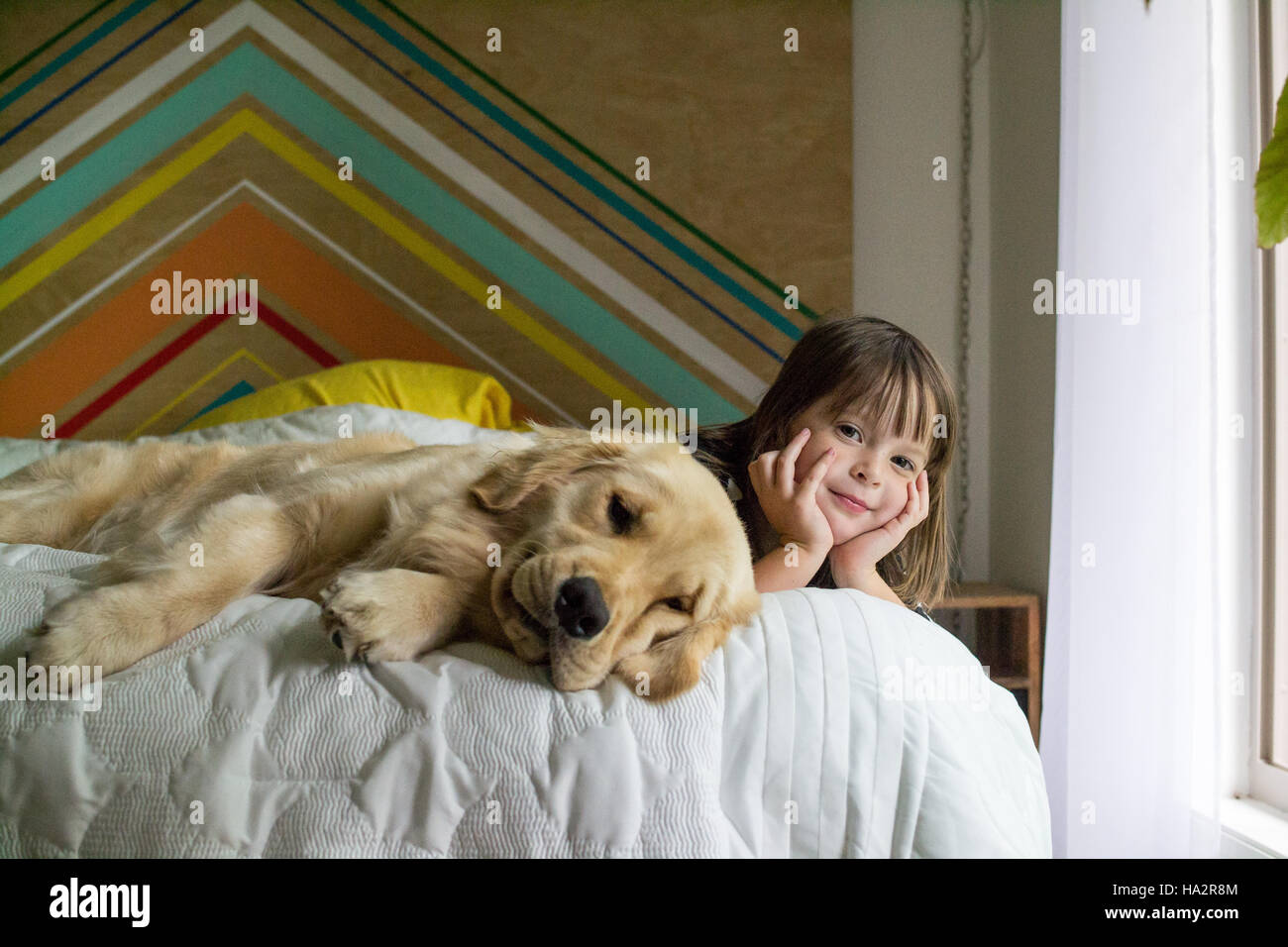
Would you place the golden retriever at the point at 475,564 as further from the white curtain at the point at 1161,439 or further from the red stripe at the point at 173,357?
the red stripe at the point at 173,357

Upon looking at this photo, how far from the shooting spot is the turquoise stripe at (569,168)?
4.05 m

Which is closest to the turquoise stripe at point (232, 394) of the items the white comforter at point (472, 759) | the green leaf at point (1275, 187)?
the white comforter at point (472, 759)

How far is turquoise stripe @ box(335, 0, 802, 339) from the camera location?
4.05m

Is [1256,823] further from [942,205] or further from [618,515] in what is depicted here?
[942,205]

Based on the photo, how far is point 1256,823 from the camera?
7.95 ft

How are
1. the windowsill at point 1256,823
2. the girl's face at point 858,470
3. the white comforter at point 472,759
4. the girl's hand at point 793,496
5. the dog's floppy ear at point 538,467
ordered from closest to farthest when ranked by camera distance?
1. the white comforter at point 472,759
2. the dog's floppy ear at point 538,467
3. the girl's hand at point 793,496
4. the girl's face at point 858,470
5. the windowsill at point 1256,823

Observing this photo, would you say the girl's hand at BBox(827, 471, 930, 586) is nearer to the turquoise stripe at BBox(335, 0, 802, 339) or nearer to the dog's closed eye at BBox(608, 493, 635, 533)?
the dog's closed eye at BBox(608, 493, 635, 533)

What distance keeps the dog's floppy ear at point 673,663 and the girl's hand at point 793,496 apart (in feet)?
2.01

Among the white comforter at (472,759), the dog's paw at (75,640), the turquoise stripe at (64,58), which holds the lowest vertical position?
the white comforter at (472,759)

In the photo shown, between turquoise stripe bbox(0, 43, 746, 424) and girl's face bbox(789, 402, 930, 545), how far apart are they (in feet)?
6.33

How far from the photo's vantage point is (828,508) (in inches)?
79.7

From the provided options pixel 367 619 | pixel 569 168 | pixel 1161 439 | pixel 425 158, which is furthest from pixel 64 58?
pixel 1161 439

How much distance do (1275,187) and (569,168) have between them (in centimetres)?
374

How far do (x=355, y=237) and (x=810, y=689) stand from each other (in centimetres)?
349
